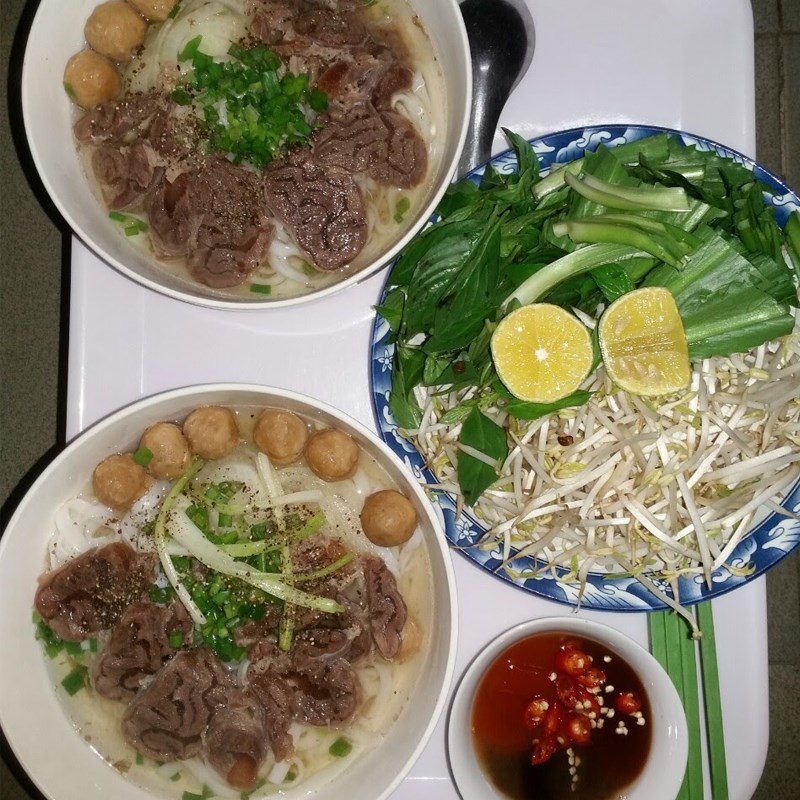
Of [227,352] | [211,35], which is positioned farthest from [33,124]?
[227,352]

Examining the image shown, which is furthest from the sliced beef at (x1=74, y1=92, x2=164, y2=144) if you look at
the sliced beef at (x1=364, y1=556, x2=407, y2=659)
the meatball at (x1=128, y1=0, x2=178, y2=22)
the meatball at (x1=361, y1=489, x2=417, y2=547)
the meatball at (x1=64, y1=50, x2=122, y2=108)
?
the sliced beef at (x1=364, y1=556, x2=407, y2=659)

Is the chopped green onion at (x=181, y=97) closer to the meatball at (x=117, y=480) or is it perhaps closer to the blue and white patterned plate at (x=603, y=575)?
the blue and white patterned plate at (x=603, y=575)

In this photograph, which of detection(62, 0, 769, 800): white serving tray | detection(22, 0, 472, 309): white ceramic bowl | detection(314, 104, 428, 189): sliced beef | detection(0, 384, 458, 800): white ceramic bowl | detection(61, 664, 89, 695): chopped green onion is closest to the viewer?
detection(0, 384, 458, 800): white ceramic bowl

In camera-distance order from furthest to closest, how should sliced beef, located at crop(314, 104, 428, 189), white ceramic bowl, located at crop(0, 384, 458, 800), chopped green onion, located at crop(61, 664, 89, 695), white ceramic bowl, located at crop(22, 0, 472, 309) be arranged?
sliced beef, located at crop(314, 104, 428, 189) → chopped green onion, located at crop(61, 664, 89, 695) → white ceramic bowl, located at crop(22, 0, 472, 309) → white ceramic bowl, located at crop(0, 384, 458, 800)

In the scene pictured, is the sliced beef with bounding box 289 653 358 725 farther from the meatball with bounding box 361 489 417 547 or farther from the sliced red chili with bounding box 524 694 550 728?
the sliced red chili with bounding box 524 694 550 728

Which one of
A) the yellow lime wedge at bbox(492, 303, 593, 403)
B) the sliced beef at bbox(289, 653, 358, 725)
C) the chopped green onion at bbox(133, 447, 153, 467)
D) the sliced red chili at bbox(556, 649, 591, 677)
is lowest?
the sliced red chili at bbox(556, 649, 591, 677)

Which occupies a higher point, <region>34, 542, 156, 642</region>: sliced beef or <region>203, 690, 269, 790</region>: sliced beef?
<region>34, 542, 156, 642</region>: sliced beef

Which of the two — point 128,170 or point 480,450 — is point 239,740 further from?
point 128,170
